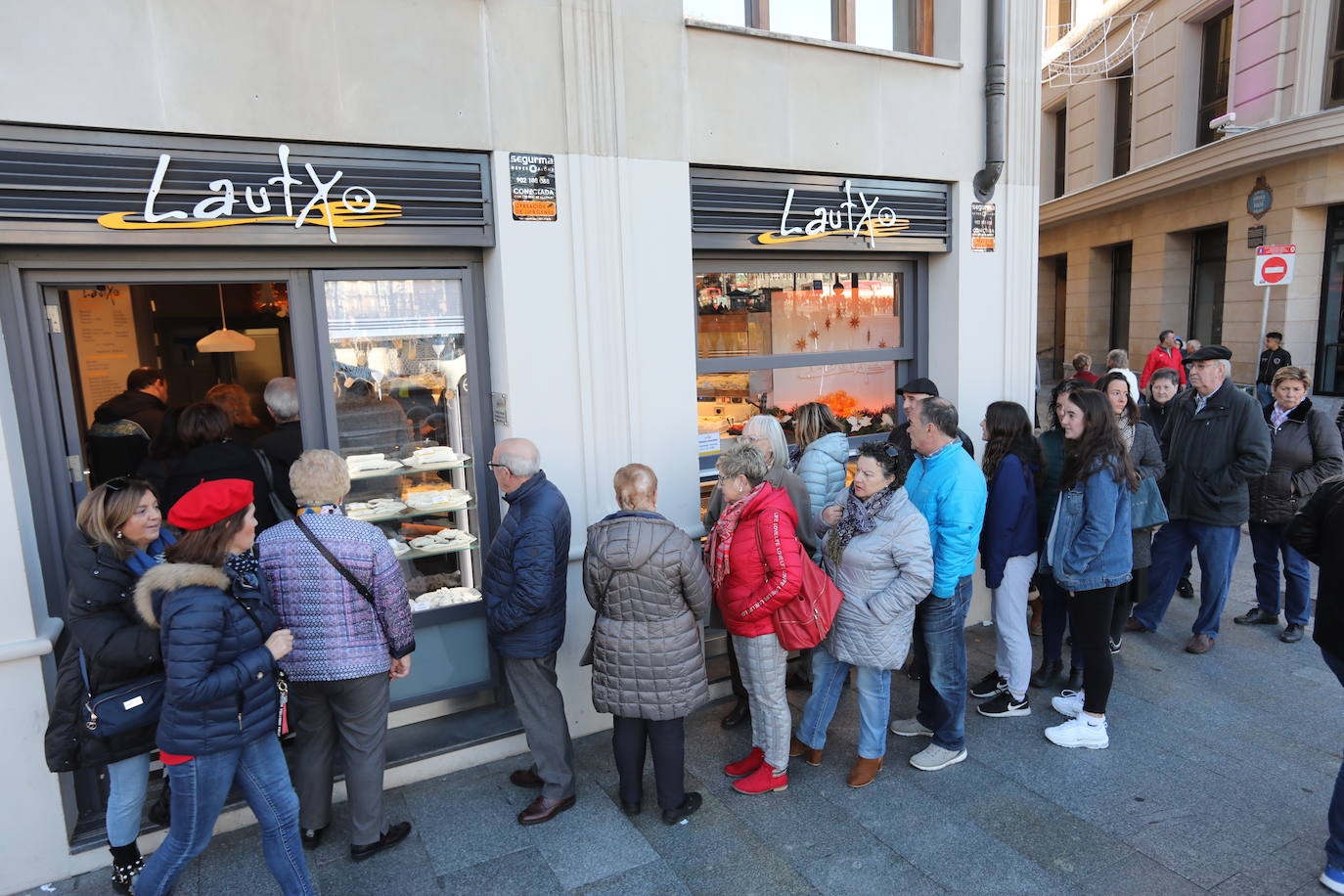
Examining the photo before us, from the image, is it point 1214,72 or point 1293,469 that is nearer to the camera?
point 1293,469

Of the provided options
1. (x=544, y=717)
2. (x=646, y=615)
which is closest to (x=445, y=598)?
(x=544, y=717)

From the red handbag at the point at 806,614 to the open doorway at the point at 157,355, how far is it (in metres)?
3.61

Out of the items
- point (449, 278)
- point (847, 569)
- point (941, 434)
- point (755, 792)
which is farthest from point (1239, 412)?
point (449, 278)

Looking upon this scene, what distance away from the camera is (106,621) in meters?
2.97

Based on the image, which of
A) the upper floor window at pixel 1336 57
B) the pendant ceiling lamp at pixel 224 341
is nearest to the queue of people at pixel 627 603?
the pendant ceiling lamp at pixel 224 341

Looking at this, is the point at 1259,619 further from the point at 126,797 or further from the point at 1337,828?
the point at 126,797

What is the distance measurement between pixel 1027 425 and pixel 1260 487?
2.49m

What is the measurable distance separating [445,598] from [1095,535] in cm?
363

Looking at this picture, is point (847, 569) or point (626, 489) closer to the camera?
point (626, 489)

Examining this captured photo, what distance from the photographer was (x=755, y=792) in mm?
4062

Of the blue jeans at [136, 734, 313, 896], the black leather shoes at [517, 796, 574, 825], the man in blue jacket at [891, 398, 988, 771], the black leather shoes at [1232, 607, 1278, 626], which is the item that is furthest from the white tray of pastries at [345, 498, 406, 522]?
the black leather shoes at [1232, 607, 1278, 626]

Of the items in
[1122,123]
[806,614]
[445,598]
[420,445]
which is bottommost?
[445,598]

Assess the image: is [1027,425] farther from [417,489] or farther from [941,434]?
[417,489]

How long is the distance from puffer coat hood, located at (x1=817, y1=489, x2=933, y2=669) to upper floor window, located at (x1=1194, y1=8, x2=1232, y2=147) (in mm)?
15645
